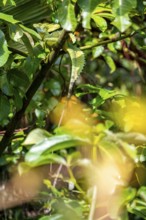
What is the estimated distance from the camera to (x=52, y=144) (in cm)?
70

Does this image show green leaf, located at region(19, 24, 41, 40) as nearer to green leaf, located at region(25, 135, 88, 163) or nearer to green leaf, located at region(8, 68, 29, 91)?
green leaf, located at region(8, 68, 29, 91)

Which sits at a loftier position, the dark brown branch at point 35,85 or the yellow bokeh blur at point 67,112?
the dark brown branch at point 35,85

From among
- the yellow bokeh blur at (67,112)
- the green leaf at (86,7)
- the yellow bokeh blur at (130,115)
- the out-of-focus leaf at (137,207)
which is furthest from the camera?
the yellow bokeh blur at (67,112)

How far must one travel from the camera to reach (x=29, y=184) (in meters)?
1.90

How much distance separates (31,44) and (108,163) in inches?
18.6

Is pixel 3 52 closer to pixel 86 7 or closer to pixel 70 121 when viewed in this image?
pixel 86 7

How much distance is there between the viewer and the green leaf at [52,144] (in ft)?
2.30

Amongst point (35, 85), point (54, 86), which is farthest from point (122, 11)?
point (54, 86)

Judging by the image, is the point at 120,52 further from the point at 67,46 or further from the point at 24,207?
the point at 67,46

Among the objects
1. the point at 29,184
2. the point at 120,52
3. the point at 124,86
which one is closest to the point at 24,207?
the point at 29,184

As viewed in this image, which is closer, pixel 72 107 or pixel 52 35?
pixel 52 35

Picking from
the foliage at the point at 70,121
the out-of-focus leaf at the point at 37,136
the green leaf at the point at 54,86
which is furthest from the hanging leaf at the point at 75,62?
the green leaf at the point at 54,86

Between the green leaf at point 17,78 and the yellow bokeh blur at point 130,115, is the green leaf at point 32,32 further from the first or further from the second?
the yellow bokeh blur at point 130,115

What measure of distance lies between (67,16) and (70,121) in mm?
317
